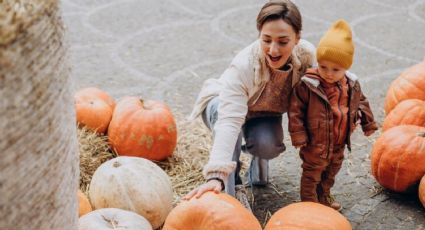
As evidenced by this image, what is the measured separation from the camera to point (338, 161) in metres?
3.04

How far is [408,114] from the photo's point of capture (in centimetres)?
353

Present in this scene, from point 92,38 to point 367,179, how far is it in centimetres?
310

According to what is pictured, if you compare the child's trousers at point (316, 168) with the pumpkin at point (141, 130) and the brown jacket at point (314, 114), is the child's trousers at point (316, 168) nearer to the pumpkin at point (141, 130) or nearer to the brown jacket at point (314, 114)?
the brown jacket at point (314, 114)

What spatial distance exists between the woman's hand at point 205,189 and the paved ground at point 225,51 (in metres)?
0.60

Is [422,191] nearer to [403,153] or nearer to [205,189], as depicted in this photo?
[403,153]

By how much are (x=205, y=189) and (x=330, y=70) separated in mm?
800

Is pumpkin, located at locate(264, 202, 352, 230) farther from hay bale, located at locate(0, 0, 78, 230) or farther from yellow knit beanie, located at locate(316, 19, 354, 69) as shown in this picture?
hay bale, located at locate(0, 0, 78, 230)

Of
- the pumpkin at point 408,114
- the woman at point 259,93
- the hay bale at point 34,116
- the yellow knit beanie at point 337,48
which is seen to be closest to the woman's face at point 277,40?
the woman at point 259,93

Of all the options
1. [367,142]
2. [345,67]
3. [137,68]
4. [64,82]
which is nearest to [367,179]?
[367,142]

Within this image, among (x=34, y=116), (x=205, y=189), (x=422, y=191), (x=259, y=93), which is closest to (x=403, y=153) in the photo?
(x=422, y=191)

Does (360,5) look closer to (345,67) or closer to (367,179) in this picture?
(367,179)

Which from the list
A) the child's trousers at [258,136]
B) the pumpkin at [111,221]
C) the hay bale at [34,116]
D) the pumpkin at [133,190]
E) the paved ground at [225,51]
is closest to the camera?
the hay bale at [34,116]

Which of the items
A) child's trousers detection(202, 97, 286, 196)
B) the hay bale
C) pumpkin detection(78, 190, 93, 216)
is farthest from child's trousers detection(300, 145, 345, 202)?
the hay bale

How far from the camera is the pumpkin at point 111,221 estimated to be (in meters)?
2.33
